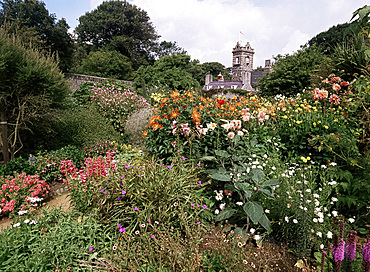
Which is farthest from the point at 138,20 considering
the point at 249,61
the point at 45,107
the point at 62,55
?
the point at 45,107

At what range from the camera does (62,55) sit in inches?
656

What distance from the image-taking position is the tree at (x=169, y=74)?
15.9 meters

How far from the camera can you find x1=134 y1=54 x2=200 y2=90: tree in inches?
625

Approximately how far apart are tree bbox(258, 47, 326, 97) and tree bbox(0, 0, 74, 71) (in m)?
13.7

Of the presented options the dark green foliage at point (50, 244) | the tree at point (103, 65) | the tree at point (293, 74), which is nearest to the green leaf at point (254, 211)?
the dark green foliage at point (50, 244)

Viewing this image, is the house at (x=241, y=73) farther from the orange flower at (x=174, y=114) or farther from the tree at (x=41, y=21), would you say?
the orange flower at (x=174, y=114)

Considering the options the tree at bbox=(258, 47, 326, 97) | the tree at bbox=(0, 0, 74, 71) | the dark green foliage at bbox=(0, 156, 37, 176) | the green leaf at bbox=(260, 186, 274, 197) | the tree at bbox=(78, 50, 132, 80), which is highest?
the tree at bbox=(0, 0, 74, 71)

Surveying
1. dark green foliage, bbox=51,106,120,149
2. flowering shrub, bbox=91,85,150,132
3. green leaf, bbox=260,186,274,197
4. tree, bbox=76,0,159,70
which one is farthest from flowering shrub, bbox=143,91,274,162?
tree, bbox=76,0,159,70

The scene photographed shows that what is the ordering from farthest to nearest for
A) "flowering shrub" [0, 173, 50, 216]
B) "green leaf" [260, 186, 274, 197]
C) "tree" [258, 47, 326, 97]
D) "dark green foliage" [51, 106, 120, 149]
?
"tree" [258, 47, 326, 97]
"dark green foliage" [51, 106, 120, 149]
"flowering shrub" [0, 173, 50, 216]
"green leaf" [260, 186, 274, 197]

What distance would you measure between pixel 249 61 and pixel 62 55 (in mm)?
40152

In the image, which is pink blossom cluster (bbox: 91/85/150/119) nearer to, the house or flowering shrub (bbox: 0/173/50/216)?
flowering shrub (bbox: 0/173/50/216)

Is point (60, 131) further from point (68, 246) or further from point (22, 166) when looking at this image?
point (68, 246)

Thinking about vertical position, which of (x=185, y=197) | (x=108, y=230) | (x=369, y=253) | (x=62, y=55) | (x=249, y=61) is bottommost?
(x=108, y=230)

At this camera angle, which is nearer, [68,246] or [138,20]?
[68,246]
